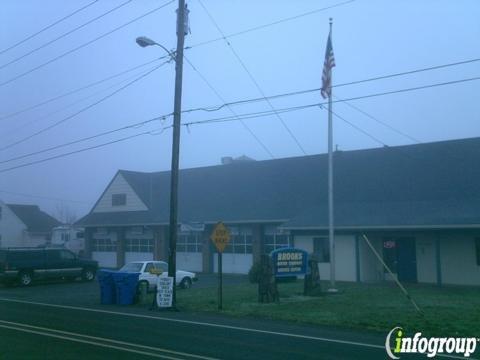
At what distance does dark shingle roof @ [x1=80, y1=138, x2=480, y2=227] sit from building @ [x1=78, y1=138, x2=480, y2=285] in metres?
0.07

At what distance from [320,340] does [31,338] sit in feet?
19.9

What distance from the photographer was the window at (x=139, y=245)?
41406 millimetres

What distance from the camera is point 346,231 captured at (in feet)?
94.3

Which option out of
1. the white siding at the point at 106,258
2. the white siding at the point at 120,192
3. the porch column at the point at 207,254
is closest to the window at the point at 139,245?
the white siding at the point at 106,258

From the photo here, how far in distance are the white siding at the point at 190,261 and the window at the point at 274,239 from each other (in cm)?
571

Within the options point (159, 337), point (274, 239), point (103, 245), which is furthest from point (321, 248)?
point (103, 245)

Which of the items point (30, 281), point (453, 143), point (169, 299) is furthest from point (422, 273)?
point (30, 281)

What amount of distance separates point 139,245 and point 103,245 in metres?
4.55

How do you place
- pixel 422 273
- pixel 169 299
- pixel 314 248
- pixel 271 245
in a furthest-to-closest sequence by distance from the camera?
pixel 271 245 < pixel 314 248 < pixel 422 273 < pixel 169 299

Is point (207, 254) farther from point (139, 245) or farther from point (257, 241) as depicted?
point (139, 245)

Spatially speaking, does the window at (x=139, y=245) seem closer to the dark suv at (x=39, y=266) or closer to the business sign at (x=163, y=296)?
the dark suv at (x=39, y=266)

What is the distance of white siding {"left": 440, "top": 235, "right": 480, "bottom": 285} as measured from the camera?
25.7 meters

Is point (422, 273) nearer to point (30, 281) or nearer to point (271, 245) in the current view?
point (271, 245)

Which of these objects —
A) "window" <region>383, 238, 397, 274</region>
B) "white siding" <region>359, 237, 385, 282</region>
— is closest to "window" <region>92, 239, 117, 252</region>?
"white siding" <region>359, 237, 385, 282</region>
